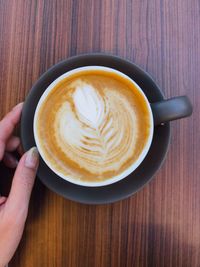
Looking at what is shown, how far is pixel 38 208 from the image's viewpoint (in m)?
0.66

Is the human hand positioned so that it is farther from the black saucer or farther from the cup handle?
the cup handle

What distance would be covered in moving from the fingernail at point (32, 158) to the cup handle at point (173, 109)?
23 cm

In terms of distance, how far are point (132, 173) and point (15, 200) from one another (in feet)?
0.75

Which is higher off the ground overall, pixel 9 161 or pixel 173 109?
pixel 173 109

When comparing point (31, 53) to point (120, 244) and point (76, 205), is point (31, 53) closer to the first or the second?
point (76, 205)

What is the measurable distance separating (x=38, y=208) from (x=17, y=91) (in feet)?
0.83

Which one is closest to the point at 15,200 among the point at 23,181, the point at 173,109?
the point at 23,181

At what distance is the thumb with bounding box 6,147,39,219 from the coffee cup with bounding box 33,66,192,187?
0.03 m

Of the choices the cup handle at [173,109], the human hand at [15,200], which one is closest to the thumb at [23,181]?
the human hand at [15,200]

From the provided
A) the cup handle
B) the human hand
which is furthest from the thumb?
the cup handle

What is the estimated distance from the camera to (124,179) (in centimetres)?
61

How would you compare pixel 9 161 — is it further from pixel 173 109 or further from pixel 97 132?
pixel 173 109

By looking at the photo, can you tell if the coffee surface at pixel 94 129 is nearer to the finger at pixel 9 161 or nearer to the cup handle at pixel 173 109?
the cup handle at pixel 173 109

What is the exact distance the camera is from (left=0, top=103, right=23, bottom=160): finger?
64 cm
